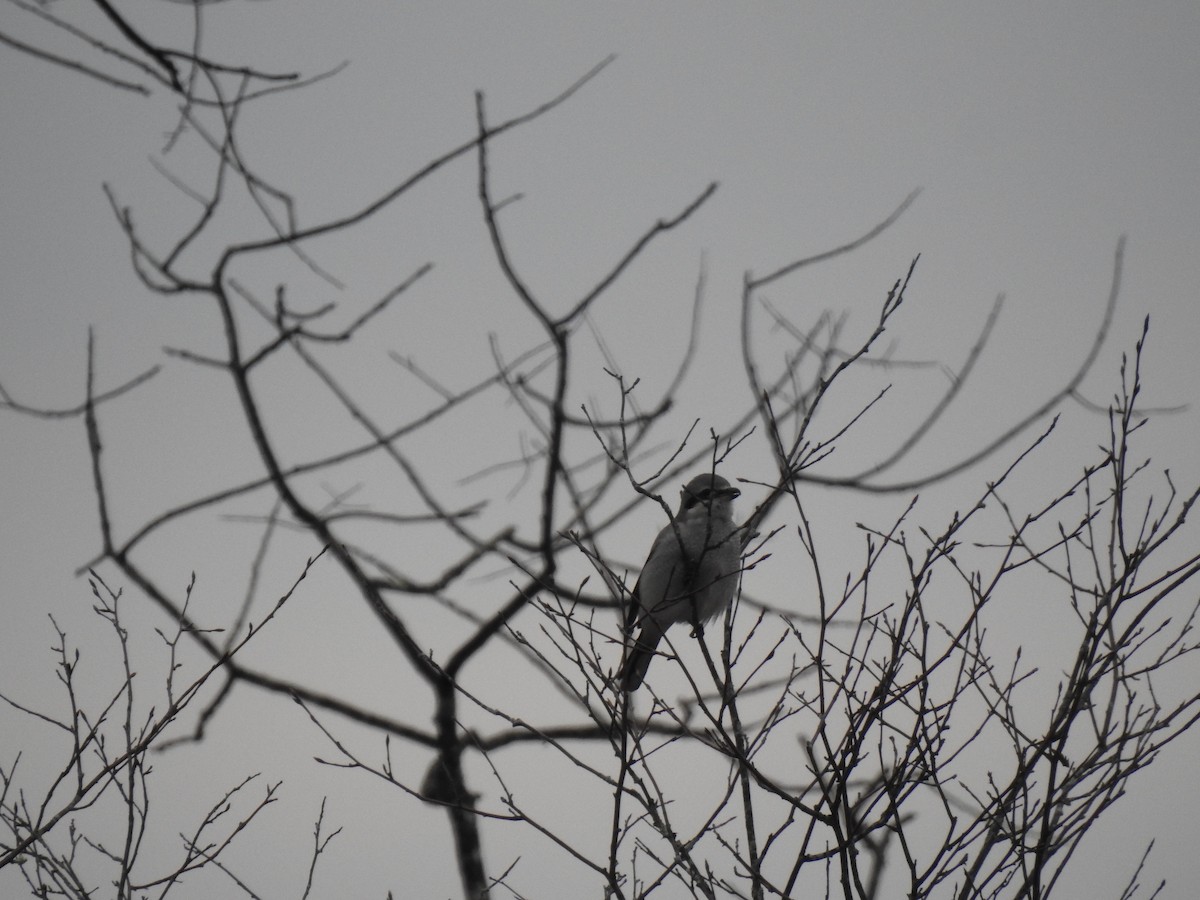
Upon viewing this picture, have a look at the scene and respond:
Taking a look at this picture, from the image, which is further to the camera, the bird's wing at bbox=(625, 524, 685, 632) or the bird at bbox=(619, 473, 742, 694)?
the bird's wing at bbox=(625, 524, 685, 632)

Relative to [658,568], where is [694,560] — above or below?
below

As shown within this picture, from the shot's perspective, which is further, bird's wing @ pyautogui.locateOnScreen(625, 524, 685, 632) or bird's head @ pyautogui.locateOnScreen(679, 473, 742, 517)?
bird's wing @ pyautogui.locateOnScreen(625, 524, 685, 632)

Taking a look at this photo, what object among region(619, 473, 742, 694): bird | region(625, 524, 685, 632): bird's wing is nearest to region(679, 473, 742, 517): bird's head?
region(619, 473, 742, 694): bird

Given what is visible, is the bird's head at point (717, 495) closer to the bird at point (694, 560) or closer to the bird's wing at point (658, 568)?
the bird at point (694, 560)

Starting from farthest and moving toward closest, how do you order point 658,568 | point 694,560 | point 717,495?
point 658,568 → point 717,495 → point 694,560

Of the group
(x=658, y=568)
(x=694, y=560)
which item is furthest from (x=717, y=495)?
(x=658, y=568)

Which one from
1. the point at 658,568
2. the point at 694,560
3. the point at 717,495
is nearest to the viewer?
the point at 694,560

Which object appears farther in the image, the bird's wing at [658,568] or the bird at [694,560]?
the bird's wing at [658,568]

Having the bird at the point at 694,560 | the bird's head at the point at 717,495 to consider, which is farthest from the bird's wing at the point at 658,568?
the bird's head at the point at 717,495

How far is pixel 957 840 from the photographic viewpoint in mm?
2766

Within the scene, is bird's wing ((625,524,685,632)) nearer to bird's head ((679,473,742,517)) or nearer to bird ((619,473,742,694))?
bird ((619,473,742,694))

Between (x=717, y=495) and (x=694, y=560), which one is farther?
(x=717, y=495)

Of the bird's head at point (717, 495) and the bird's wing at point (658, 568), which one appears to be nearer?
the bird's head at point (717, 495)

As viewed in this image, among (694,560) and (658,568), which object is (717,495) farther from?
(658,568)
